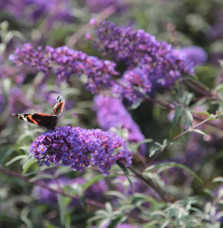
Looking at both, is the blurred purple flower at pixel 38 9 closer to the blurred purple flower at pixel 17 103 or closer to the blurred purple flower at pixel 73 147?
the blurred purple flower at pixel 17 103

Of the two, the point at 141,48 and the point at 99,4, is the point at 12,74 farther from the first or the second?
the point at 99,4

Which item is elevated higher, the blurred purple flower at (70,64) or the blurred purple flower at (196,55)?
the blurred purple flower at (196,55)

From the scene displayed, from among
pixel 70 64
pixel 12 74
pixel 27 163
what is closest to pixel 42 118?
pixel 27 163

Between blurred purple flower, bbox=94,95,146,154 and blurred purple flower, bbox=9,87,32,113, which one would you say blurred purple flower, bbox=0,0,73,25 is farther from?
blurred purple flower, bbox=94,95,146,154

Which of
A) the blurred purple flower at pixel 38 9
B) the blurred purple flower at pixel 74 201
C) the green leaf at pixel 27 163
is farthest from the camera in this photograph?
the blurred purple flower at pixel 38 9

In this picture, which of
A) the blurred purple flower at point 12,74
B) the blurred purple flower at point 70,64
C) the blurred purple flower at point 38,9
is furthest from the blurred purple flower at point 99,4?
the blurred purple flower at point 70,64

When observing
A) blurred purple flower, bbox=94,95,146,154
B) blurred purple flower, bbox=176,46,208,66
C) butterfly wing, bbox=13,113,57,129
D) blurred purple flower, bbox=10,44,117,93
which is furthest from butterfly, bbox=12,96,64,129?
blurred purple flower, bbox=176,46,208,66

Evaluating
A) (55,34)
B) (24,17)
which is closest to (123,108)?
(55,34)
